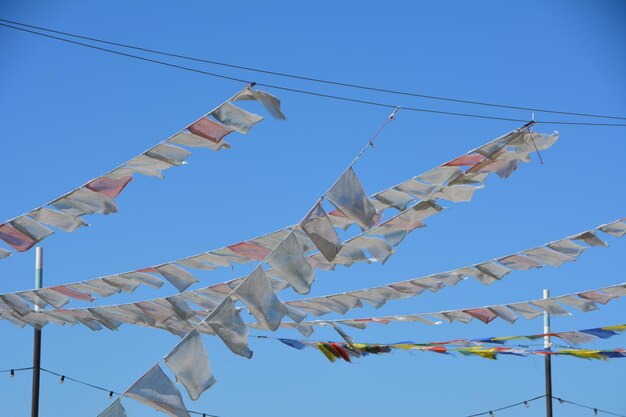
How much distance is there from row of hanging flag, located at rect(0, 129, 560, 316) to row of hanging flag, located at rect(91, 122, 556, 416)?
0.01 metres

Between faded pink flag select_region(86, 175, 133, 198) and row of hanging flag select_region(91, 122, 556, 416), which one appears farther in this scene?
faded pink flag select_region(86, 175, 133, 198)

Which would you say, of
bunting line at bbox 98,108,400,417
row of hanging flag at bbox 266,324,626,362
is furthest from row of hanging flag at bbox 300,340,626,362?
bunting line at bbox 98,108,400,417

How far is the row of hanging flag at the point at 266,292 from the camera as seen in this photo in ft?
20.0

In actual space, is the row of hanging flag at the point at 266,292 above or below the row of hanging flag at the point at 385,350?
below

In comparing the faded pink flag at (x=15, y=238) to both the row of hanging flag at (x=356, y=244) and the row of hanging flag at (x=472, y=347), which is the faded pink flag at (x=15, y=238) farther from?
the row of hanging flag at (x=472, y=347)

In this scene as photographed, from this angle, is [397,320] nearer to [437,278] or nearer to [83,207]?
[437,278]

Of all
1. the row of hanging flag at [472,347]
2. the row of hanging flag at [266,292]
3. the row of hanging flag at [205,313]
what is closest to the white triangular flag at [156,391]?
the row of hanging flag at [266,292]

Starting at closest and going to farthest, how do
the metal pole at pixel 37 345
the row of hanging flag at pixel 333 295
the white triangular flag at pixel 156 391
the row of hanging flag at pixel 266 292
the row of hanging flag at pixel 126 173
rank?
the white triangular flag at pixel 156 391
the row of hanging flag at pixel 266 292
the row of hanging flag at pixel 126 173
the row of hanging flag at pixel 333 295
the metal pole at pixel 37 345

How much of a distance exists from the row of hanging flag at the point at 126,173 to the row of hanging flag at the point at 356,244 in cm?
68

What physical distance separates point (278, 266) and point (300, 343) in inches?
138

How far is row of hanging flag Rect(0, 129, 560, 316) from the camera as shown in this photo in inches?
291

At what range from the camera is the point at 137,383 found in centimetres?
597

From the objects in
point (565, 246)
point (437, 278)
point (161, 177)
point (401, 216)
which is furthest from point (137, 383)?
point (565, 246)

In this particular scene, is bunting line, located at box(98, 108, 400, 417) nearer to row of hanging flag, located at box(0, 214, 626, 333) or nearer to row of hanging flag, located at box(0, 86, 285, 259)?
row of hanging flag, located at box(0, 86, 285, 259)
